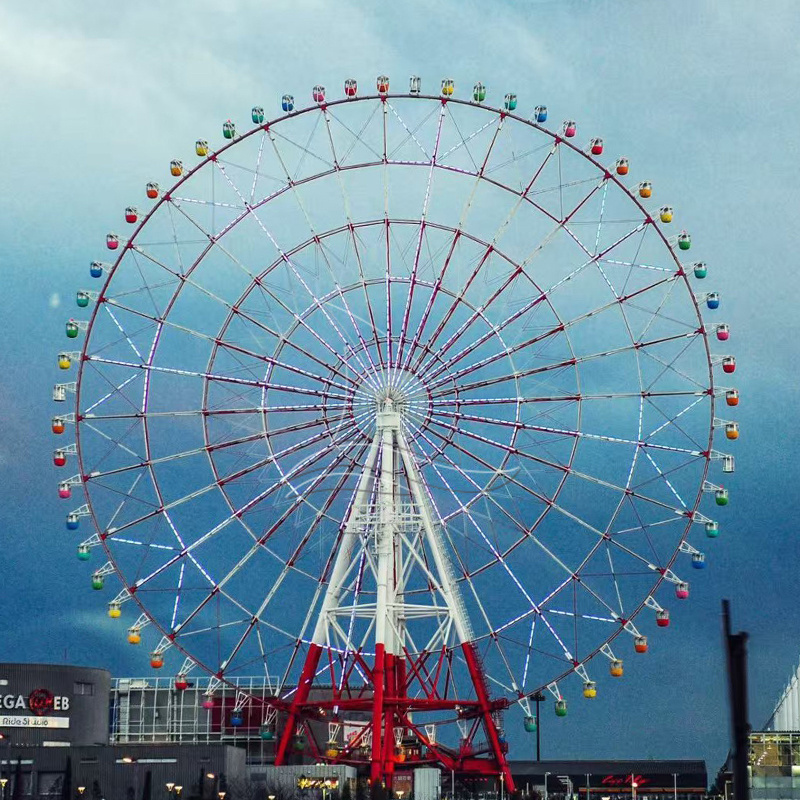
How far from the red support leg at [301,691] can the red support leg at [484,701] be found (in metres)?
6.80

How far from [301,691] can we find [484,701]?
27.6ft

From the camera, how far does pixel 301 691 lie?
214 feet

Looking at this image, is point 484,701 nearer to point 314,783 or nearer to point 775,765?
point 314,783

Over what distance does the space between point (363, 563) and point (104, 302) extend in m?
16.3

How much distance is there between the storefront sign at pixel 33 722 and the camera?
8069cm

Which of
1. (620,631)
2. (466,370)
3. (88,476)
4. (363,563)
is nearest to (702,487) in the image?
(620,631)

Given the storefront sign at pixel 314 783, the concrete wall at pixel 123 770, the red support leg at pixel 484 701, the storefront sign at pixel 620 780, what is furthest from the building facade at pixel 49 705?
the storefront sign at pixel 620 780

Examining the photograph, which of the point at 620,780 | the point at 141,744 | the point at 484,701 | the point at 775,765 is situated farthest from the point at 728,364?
the point at 620,780

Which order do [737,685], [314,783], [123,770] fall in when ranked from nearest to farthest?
[737,685]
[123,770]
[314,783]

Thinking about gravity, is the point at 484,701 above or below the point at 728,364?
below

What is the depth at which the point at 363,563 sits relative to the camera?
213 feet

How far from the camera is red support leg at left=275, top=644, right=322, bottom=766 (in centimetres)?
6469

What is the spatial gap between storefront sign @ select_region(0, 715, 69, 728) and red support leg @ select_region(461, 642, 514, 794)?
98.5 ft

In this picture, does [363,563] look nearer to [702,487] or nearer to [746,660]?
[702,487]
